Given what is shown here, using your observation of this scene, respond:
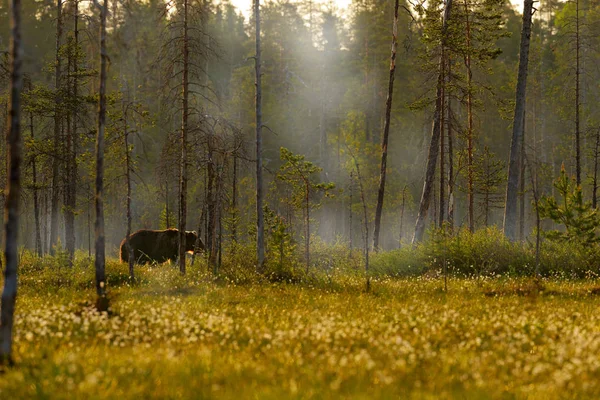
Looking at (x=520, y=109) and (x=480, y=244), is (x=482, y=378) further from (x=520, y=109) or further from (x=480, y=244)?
(x=520, y=109)

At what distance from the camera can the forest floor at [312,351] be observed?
614 cm

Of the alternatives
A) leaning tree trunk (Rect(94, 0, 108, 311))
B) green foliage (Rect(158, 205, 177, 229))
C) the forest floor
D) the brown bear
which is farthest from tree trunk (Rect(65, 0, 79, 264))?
leaning tree trunk (Rect(94, 0, 108, 311))

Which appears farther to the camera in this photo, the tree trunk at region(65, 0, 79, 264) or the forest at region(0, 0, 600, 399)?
the tree trunk at region(65, 0, 79, 264)

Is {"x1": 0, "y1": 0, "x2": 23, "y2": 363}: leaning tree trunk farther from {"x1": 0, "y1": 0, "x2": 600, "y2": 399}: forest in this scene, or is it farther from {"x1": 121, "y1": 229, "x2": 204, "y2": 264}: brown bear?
{"x1": 121, "y1": 229, "x2": 204, "y2": 264}: brown bear

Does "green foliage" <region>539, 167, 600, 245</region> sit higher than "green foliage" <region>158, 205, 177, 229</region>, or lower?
higher

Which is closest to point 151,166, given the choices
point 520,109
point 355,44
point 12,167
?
point 355,44

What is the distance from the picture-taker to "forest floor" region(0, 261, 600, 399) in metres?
6.14

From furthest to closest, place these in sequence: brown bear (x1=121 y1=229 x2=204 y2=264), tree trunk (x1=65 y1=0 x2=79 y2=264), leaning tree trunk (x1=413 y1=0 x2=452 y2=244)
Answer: brown bear (x1=121 y1=229 x2=204 y2=264)
leaning tree trunk (x1=413 y1=0 x2=452 y2=244)
tree trunk (x1=65 y1=0 x2=79 y2=264)

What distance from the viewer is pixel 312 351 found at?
7.43 meters

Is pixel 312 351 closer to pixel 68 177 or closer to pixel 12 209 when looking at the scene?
pixel 12 209

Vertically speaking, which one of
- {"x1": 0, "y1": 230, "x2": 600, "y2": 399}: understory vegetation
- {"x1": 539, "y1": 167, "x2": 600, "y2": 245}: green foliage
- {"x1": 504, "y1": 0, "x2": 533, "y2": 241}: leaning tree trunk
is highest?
{"x1": 504, "y1": 0, "x2": 533, "y2": 241}: leaning tree trunk

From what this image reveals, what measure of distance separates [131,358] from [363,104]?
56341 mm

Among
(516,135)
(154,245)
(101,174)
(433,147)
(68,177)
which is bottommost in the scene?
(154,245)

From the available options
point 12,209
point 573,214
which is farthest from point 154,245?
point 12,209
